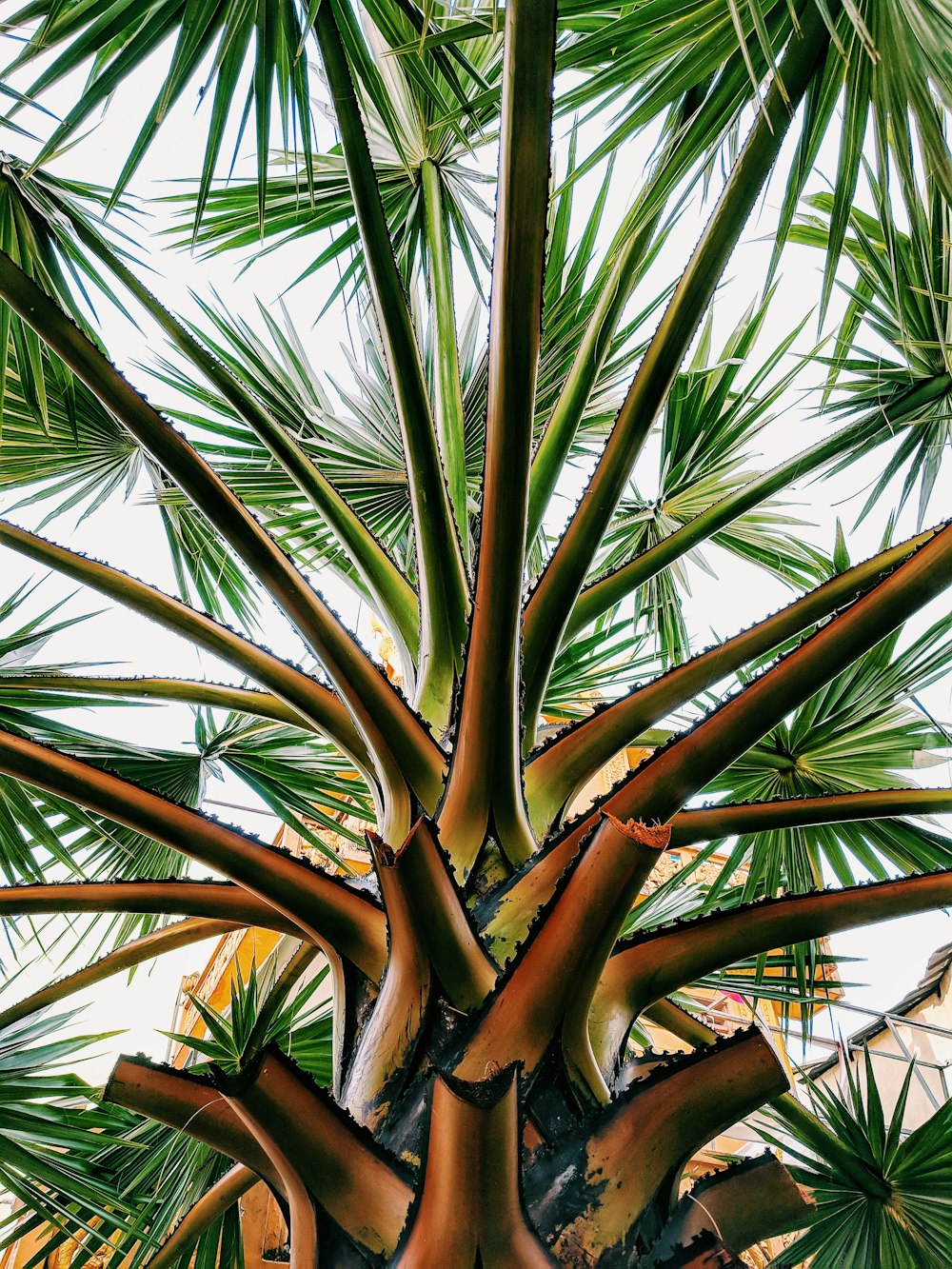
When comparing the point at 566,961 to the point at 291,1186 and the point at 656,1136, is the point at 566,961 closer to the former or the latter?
the point at 656,1136

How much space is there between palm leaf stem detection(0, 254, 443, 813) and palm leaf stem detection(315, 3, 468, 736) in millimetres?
329

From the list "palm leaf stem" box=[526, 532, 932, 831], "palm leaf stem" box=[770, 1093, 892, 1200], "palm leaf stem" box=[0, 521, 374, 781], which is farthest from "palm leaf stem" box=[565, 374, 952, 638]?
"palm leaf stem" box=[770, 1093, 892, 1200]

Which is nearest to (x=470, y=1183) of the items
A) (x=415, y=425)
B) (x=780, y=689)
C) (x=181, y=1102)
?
(x=181, y=1102)

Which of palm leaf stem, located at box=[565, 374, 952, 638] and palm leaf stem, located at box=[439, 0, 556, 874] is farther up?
palm leaf stem, located at box=[565, 374, 952, 638]

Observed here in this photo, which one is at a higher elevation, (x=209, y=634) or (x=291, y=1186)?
(x=209, y=634)

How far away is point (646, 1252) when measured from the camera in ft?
4.20

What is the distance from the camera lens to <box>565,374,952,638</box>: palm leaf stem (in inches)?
99.8

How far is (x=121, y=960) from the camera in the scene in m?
2.27

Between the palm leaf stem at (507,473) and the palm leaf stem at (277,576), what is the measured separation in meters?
0.15

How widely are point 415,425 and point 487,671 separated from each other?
0.65 meters

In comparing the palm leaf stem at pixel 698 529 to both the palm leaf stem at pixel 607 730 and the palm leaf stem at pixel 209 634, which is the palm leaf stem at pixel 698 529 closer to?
the palm leaf stem at pixel 607 730

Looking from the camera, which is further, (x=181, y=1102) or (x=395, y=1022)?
(x=395, y=1022)

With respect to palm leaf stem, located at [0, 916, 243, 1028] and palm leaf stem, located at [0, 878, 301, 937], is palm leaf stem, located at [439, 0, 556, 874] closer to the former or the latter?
palm leaf stem, located at [0, 878, 301, 937]

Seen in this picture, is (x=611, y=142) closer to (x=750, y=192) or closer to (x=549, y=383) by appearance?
(x=750, y=192)
